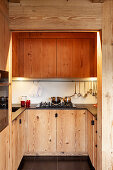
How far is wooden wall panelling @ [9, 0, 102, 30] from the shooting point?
185 cm

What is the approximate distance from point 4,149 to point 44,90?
1933 mm

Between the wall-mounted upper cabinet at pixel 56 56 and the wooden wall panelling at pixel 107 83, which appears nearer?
the wooden wall panelling at pixel 107 83

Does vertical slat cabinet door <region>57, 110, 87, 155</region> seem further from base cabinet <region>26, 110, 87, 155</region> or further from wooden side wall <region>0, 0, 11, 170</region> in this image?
wooden side wall <region>0, 0, 11, 170</region>

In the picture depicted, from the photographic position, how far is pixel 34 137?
2926 millimetres

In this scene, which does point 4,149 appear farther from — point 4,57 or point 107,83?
point 107,83

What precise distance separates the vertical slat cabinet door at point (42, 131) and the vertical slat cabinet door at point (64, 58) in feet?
2.66

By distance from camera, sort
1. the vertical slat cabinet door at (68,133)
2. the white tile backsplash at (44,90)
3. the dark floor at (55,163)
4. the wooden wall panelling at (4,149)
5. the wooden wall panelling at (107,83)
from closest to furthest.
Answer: the wooden wall panelling at (4,149) < the wooden wall panelling at (107,83) < the dark floor at (55,163) < the vertical slat cabinet door at (68,133) < the white tile backsplash at (44,90)

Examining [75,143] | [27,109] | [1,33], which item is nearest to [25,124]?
[27,109]

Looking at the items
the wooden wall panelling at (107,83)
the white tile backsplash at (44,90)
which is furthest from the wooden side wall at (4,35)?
the white tile backsplash at (44,90)

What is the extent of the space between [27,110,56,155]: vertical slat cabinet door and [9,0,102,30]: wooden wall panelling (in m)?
1.62

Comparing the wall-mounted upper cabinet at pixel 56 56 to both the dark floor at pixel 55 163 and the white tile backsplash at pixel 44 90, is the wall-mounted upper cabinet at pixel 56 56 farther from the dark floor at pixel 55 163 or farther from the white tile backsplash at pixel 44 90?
the dark floor at pixel 55 163

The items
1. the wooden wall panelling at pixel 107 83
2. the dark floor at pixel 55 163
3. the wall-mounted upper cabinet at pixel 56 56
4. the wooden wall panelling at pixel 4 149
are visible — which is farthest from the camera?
the wall-mounted upper cabinet at pixel 56 56

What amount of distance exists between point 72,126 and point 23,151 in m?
1.00

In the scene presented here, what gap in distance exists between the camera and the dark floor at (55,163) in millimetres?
2551
